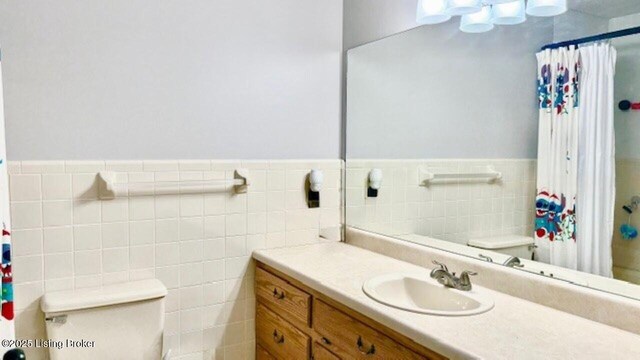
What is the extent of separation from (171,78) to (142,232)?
2.18ft

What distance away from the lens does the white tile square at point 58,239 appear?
173 cm

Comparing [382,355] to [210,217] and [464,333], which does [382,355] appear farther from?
[210,217]

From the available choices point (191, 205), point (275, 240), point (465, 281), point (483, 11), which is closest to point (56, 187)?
point (191, 205)

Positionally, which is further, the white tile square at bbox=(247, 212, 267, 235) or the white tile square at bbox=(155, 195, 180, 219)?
the white tile square at bbox=(247, 212, 267, 235)

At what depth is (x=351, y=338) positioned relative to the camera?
153 cm

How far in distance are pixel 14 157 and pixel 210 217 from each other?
30.6 inches

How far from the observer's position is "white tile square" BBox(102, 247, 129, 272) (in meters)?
1.85

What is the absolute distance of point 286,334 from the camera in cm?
193

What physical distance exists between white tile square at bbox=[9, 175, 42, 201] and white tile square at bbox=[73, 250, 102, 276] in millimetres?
271

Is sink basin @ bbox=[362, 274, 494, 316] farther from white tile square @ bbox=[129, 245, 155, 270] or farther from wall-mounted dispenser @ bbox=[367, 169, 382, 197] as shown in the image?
white tile square @ bbox=[129, 245, 155, 270]

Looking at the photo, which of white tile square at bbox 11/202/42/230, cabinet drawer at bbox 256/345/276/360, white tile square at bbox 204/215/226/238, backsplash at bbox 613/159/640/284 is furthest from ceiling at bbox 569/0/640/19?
white tile square at bbox 11/202/42/230

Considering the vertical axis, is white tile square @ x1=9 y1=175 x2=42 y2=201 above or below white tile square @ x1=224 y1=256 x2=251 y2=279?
above

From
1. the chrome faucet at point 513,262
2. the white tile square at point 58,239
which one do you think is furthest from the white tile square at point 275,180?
the chrome faucet at point 513,262

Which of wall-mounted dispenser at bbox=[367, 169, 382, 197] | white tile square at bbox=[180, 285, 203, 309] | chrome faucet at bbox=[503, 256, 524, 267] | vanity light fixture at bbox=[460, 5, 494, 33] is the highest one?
vanity light fixture at bbox=[460, 5, 494, 33]
